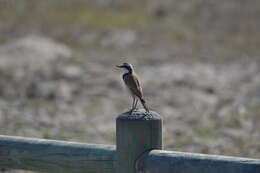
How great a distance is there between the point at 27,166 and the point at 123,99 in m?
8.63

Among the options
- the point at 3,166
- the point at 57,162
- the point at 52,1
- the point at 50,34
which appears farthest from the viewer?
the point at 52,1

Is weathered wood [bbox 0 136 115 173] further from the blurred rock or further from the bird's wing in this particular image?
the blurred rock

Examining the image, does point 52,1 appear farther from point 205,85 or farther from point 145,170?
point 145,170

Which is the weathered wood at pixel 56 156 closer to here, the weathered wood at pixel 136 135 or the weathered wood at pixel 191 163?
the weathered wood at pixel 136 135

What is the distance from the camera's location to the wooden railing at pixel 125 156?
2930 millimetres

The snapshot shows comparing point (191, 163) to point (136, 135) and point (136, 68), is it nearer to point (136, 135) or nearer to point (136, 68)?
point (136, 135)

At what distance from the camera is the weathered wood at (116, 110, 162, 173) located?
3100 millimetres

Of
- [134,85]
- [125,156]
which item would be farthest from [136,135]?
[134,85]

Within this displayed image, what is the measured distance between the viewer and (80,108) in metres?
11.6

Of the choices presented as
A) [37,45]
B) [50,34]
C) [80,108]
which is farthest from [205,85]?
[50,34]

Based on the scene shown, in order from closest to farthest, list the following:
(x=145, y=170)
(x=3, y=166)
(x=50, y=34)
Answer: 1. (x=145, y=170)
2. (x=3, y=166)
3. (x=50, y=34)

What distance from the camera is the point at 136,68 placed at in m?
14.6

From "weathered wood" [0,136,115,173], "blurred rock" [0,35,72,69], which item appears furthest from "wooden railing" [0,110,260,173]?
"blurred rock" [0,35,72,69]

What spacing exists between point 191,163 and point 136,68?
1168cm
